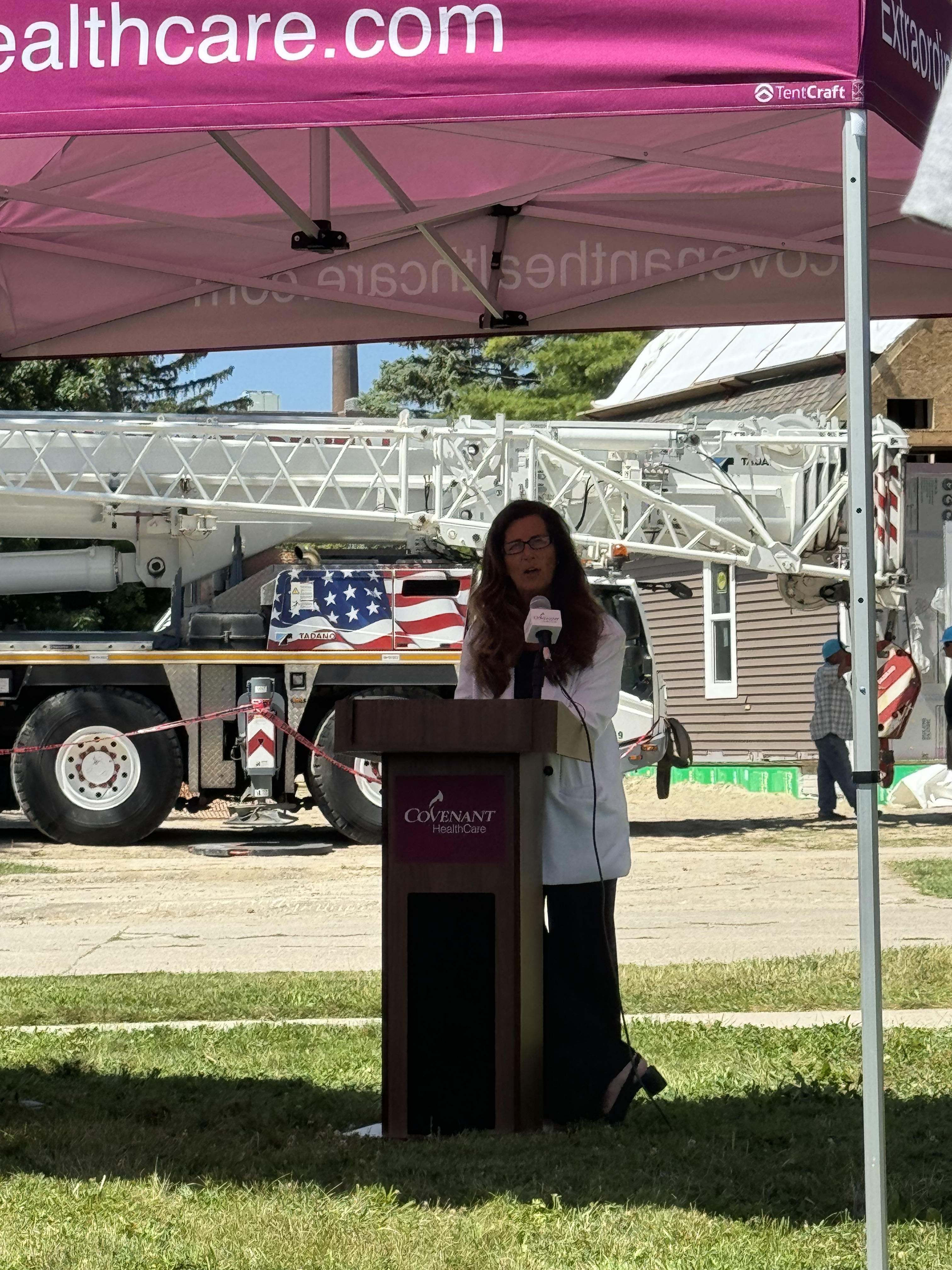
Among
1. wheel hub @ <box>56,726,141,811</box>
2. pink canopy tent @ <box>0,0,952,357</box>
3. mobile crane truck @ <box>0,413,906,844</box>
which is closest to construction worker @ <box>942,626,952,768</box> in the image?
mobile crane truck @ <box>0,413,906,844</box>

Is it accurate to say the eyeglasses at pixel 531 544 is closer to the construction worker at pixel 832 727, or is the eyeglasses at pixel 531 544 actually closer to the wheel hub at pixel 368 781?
the wheel hub at pixel 368 781

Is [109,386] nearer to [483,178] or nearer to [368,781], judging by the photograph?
[368,781]

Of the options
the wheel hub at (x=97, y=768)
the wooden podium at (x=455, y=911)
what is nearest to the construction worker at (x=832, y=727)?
the wheel hub at (x=97, y=768)

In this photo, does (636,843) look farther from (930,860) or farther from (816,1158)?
(816,1158)

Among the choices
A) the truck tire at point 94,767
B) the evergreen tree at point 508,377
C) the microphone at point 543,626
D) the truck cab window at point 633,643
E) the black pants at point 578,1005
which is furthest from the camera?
the evergreen tree at point 508,377

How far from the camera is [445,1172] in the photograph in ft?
14.8

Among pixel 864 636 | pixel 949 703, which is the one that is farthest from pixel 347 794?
pixel 864 636

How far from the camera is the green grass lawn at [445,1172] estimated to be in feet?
12.9

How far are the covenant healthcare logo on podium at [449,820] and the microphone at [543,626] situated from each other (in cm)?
44

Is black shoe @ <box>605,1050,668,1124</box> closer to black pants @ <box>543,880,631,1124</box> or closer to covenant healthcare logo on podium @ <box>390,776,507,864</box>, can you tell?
black pants @ <box>543,880,631,1124</box>

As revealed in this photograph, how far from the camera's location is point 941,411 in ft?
77.0

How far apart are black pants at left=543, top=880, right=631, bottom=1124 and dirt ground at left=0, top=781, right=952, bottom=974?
13.3 ft

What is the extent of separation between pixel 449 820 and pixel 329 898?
795 centimetres

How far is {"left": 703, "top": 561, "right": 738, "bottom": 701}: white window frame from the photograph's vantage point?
25.5m
